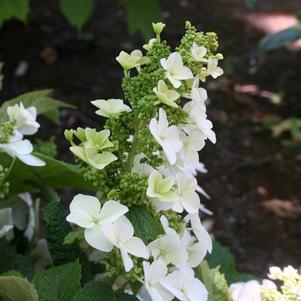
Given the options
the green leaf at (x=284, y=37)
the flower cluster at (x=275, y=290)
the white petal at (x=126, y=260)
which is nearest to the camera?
the white petal at (x=126, y=260)

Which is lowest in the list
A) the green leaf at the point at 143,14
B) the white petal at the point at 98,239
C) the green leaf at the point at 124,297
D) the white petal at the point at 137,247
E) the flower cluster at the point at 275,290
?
the green leaf at the point at 143,14

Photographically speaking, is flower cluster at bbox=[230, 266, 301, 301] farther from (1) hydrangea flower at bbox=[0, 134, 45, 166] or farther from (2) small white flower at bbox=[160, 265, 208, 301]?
(1) hydrangea flower at bbox=[0, 134, 45, 166]

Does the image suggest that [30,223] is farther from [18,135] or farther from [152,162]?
[152,162]

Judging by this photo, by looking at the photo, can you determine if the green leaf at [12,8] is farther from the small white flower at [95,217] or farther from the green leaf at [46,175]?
the small white flower at [95,217]

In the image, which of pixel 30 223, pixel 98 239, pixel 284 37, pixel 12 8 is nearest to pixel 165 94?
pixel 98 239

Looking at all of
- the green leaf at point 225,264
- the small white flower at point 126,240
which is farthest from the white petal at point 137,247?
the green leaf at point 225,264
